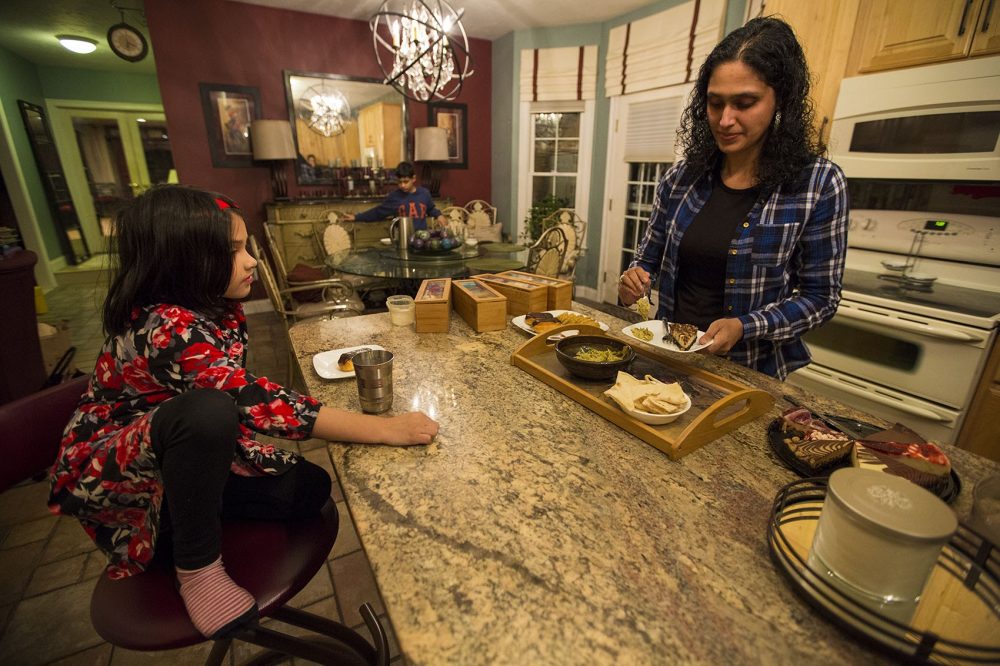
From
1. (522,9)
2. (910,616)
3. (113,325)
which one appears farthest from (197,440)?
(522,9)

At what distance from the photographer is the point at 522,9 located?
4.25 meters

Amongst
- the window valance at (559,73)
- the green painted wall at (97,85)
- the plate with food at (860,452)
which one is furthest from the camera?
the green painted wall at (97,85)

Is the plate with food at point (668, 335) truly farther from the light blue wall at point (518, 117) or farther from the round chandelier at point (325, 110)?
the round chandelier at point (325, 110)

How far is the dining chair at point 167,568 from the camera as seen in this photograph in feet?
2.69

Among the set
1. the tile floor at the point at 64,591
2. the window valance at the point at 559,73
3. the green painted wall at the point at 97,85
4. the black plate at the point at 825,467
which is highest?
the green painted wall at the point at 97,85

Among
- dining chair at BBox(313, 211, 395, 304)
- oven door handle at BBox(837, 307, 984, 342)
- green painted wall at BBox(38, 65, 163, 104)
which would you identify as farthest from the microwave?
green painted wall at BBox(38, 65, 163, 104)

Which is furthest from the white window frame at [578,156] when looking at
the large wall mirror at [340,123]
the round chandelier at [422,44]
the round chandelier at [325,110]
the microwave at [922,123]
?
the microwave at [922,123]

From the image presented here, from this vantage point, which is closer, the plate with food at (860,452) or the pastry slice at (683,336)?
the plate with food at (860,452)

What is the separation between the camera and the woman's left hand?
1190 millimetres

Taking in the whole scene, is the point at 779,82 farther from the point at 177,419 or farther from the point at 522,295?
the point at 177,419

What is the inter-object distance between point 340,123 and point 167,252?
4460 mm

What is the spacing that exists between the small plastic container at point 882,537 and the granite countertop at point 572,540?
0.07m

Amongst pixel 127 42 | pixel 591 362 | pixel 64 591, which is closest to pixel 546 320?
pixel 591 362

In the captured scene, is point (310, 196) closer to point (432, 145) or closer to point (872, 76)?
point (432, 145)
